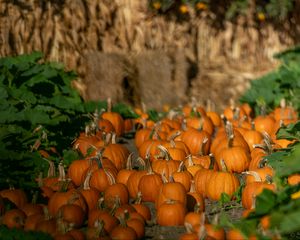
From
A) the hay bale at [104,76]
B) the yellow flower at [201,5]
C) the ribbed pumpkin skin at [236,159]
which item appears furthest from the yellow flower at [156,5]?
the ribbed pumpkin skin at [236,159]

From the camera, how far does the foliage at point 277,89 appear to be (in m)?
8.84

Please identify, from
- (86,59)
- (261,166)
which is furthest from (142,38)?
(261,166)

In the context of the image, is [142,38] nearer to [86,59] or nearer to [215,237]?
[86,59]

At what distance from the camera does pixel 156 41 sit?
1047cm

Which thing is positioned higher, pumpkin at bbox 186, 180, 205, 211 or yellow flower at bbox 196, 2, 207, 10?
yellow flower at bbox 196, 2, 207, 10

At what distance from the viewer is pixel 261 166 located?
5.63 meters

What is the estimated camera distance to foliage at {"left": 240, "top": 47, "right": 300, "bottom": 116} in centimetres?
884

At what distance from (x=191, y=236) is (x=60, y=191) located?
52.3 inches

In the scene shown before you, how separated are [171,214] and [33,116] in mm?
2199

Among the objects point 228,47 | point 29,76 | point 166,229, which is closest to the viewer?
point 166,229

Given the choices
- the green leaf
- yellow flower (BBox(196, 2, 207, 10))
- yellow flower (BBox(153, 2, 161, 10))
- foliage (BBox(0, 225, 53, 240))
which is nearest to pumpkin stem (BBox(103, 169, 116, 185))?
foliage (BBox(0, 225, 53, 240))

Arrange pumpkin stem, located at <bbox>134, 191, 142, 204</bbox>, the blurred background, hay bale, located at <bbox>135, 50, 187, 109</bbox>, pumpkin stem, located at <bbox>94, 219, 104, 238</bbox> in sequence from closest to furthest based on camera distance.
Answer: pumpkin stem, located at <bbox>94, 219, 104, 238</bbox>
pumpkin stem, located at <bbox>134, 191, 142, 204</bbox>
the blurred background
hay bale, located at <bbox>135, 50, 187, 109</bbox>

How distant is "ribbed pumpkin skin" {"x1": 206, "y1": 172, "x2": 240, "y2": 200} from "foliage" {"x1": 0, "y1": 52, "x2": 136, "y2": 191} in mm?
1393

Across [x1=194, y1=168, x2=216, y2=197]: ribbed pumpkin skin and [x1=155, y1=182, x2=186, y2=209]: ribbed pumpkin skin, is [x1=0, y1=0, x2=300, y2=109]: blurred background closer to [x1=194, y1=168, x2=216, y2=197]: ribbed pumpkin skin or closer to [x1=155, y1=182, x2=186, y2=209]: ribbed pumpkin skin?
[x1=194, y1=168, x2=216, y2=197]: ribbed pumpkin skin
